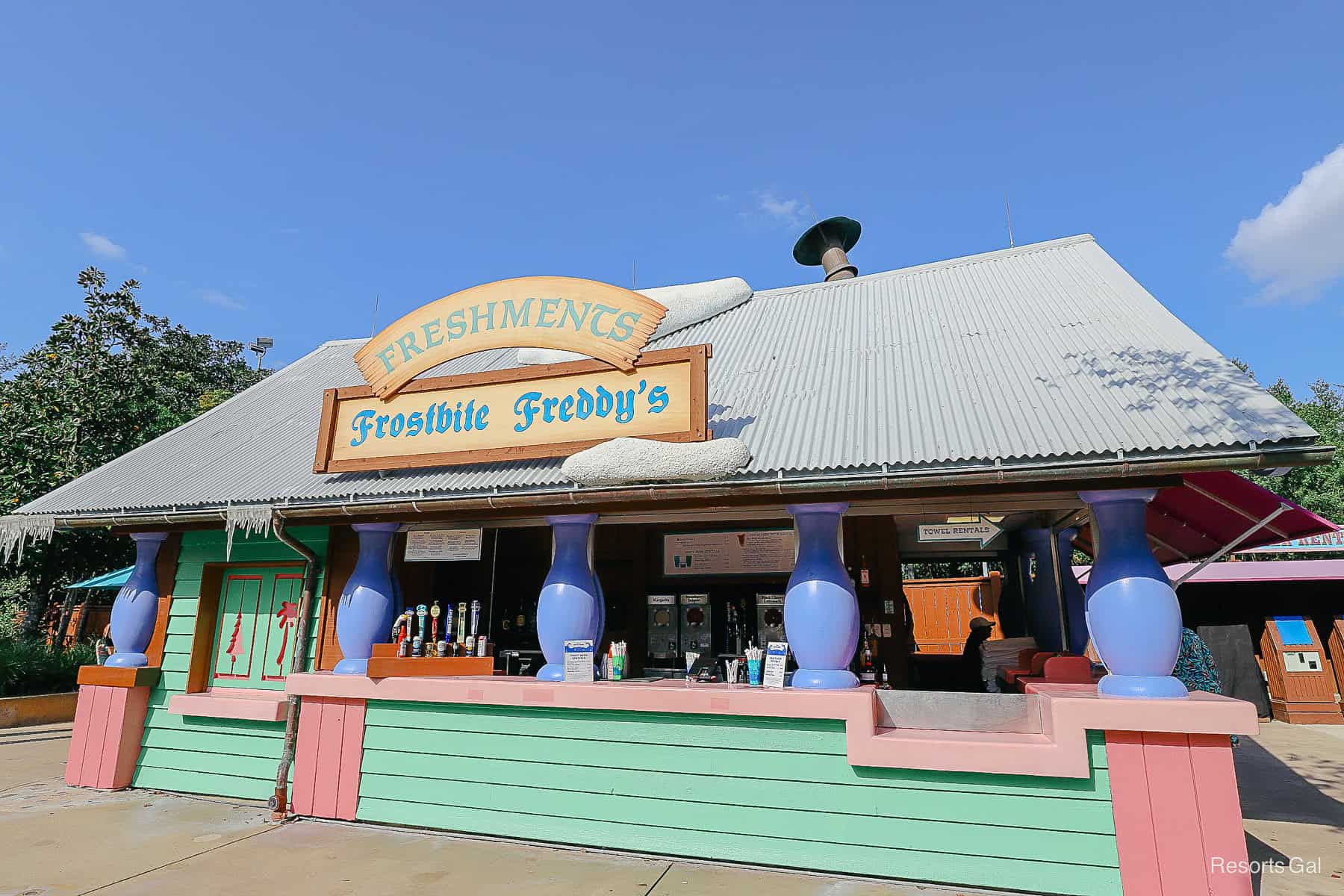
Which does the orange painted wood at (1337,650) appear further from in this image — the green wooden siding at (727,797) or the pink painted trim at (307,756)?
the pink painted trim at (307,756)

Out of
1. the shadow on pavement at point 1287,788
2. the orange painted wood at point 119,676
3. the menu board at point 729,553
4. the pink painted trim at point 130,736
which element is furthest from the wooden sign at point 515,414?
the shadow on pavement at point 1287,788

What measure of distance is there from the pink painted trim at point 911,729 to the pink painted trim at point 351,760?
0.69 metres

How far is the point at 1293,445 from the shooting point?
4727mm

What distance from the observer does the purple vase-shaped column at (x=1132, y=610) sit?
512 centimetres

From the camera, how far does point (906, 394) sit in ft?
22.7

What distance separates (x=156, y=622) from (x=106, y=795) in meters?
1.90

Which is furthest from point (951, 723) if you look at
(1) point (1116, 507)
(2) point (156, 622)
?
(2) point (156, 622)

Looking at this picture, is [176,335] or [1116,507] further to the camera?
[176,335]

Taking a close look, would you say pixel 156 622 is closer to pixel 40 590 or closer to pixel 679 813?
pixel 679 813

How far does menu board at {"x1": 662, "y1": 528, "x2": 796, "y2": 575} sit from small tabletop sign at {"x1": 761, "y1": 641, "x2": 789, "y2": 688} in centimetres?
221

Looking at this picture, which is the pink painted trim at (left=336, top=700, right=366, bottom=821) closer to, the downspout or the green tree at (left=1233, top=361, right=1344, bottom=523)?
the downspout

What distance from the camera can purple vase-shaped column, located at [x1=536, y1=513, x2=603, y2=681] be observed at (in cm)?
672

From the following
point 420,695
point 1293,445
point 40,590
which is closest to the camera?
point 1293,445

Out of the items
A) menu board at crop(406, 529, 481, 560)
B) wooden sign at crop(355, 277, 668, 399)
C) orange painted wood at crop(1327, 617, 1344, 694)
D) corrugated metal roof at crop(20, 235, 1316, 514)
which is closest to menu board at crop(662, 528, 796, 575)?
corrugated metal roof at crop(20, 235, 1316, 514)
